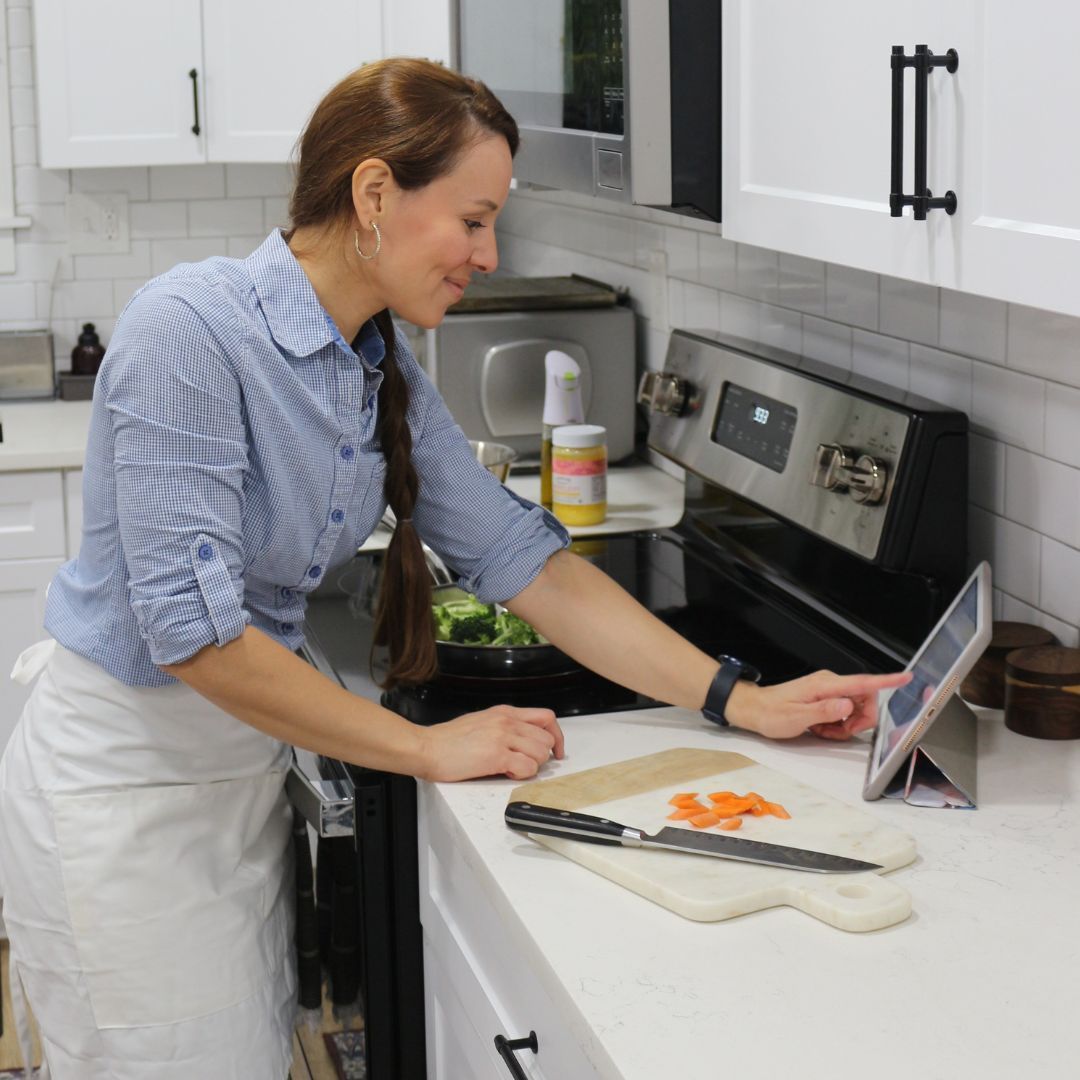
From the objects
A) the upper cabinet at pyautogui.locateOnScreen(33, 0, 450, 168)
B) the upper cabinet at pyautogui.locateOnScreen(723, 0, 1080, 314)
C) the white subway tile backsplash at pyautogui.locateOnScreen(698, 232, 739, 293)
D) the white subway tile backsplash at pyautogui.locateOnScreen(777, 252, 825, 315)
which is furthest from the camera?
the upper cabinet at pyautogui.locateOnScreen(33, 0, 450, 168)

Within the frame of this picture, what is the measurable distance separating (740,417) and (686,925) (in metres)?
1.09

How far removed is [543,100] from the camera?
80.0 inches

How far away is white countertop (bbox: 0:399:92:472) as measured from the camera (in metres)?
3.00

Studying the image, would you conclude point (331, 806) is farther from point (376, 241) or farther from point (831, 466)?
point (831, 466)

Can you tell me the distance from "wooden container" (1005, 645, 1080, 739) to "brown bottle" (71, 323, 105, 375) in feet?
9.11

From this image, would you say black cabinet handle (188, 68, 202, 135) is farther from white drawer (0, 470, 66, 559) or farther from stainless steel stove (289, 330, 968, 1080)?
stainless steel stove (289, 330, 968, 1080)

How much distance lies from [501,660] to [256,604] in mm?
299

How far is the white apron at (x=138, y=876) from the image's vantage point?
1.51m

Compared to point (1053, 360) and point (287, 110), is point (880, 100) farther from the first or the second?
point (287, 110)

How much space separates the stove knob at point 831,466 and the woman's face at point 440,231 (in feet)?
1.77

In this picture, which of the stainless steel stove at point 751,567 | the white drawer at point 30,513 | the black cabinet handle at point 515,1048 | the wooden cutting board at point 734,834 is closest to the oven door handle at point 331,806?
the stainless steel stove at point 751,567

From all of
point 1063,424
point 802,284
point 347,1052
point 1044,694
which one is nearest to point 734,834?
point 1044,694

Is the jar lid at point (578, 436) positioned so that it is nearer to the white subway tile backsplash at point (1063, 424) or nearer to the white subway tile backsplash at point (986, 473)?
the white subway tile backsplash at point (986, 473)

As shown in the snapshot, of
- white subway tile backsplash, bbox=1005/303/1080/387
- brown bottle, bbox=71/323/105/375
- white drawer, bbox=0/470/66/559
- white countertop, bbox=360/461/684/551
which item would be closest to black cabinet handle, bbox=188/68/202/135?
brown bottle, bbox=71/323/105/375
